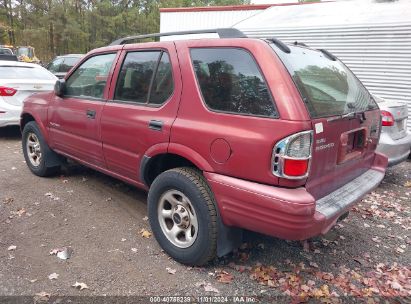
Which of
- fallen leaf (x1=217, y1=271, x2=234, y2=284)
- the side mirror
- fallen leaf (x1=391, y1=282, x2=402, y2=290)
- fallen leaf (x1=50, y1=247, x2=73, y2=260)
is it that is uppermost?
the side mirror

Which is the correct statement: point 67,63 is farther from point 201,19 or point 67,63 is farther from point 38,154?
point 38,154

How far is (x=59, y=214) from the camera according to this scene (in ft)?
13.1

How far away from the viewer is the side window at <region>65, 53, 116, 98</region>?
3.87 m

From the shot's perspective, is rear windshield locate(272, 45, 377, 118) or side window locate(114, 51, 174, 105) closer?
rear windshield locate(272, 45, 377, 118)

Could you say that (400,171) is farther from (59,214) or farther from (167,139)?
(59,214)

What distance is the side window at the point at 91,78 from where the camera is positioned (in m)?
3.87

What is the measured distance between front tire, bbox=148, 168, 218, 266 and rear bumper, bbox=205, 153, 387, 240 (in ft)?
0.38

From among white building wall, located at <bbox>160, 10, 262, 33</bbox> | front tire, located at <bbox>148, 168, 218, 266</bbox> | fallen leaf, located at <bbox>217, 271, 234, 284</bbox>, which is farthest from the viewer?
white building wall, located at <bbox>160, 10, 262, 33</bbox>

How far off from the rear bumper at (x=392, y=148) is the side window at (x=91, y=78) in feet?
12.1

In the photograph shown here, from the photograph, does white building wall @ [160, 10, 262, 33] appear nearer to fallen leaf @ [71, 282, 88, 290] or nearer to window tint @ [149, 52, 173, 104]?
window tint @ [149, 52, 173, 104]

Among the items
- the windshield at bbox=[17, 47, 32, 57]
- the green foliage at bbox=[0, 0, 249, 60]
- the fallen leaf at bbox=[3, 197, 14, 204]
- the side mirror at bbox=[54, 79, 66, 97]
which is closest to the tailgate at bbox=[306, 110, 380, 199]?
the side mirror at bbox=[54, 79, 66, 97]

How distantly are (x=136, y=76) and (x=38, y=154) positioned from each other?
249 centimetres

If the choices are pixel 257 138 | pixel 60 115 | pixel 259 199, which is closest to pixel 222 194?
pixel 259 199

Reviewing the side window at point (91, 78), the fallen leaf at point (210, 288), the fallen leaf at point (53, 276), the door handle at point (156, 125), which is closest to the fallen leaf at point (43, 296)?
the fallen leaf at point (53, 276)
